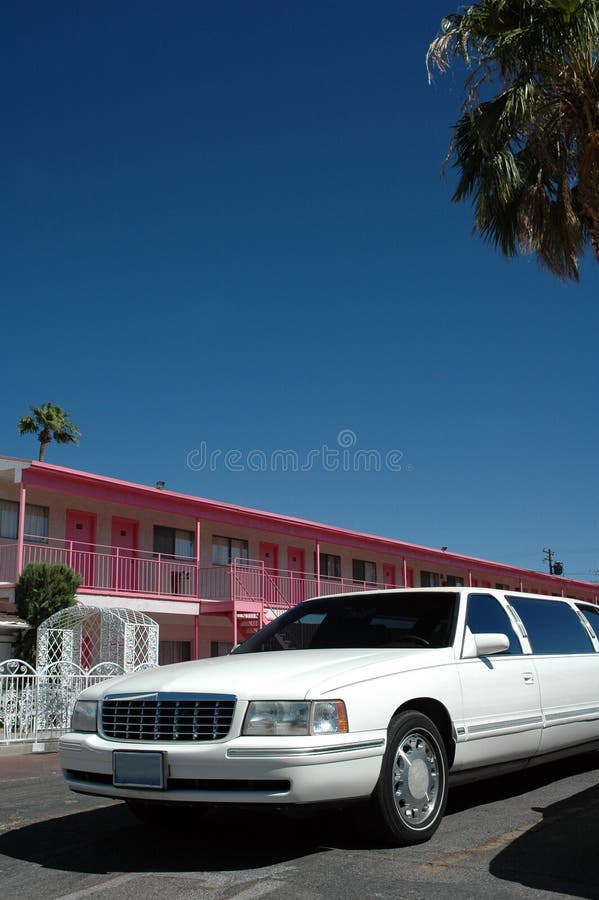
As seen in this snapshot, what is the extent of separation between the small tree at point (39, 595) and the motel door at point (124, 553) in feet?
11.9

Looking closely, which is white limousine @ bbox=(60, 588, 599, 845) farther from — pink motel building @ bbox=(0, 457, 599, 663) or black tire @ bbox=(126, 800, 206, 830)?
pink motel building @ bbox=(0, 457, 599, 663)

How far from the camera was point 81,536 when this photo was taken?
2281cm

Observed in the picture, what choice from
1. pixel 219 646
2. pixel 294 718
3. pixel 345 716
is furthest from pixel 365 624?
pixel 219 646

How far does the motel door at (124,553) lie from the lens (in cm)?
2222

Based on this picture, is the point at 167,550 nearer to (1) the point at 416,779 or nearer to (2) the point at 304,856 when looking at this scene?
(1) the point at 416,779

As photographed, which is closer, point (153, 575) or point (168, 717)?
point (168, 717)

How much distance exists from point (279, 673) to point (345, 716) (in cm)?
47

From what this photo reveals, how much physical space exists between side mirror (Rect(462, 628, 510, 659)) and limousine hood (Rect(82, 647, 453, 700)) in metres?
0.18

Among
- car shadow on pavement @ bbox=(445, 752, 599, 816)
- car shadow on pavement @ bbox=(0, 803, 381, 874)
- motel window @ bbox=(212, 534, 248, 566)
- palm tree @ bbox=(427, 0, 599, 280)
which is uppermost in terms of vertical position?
palm tree @ bbox=(427, 0, 599, 280)

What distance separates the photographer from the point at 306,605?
22.0 feet

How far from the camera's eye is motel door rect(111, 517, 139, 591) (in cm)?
2222

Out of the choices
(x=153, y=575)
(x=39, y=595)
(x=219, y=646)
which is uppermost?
(x=153, y=575)

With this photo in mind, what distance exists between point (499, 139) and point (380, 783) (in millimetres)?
11822

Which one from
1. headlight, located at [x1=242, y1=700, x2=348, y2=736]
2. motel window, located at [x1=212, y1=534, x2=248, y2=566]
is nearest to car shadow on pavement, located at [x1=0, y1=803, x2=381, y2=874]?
headlight, located at [x1=242, y1=700, x2=348, y2=736]
